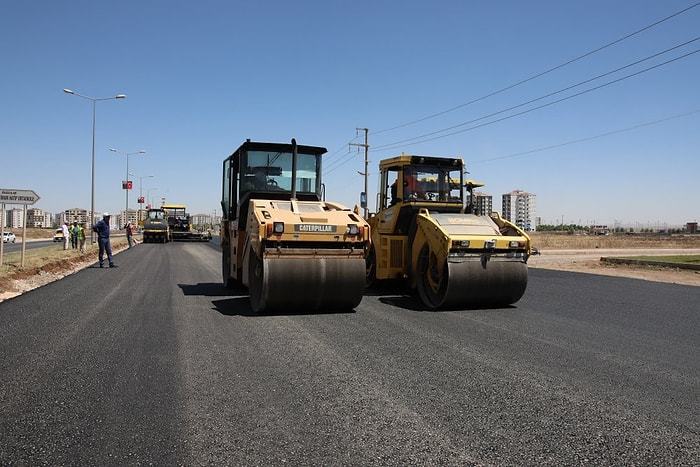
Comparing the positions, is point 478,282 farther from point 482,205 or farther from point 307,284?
point 482,205

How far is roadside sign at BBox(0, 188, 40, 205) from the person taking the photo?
15820mm

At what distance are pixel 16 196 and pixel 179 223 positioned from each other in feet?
107

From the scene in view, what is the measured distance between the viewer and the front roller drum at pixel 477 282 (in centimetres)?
915

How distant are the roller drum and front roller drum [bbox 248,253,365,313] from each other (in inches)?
59.7

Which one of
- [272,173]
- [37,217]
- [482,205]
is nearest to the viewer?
[272,173]

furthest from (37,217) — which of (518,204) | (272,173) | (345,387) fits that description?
(345,387)

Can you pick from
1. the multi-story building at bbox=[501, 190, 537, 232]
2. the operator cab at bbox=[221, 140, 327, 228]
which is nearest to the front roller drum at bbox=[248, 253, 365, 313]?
the operator cab at bbox=[221, 140, 327, 228]

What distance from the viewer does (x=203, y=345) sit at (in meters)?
6.51

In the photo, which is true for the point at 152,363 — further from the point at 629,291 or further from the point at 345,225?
the point at 629,291

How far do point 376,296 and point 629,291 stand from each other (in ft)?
21.1

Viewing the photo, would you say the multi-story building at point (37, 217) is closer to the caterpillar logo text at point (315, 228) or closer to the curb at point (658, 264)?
the curb at point (658, 264)

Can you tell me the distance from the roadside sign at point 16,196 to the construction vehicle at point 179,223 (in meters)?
31.8

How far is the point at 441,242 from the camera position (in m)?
9.38

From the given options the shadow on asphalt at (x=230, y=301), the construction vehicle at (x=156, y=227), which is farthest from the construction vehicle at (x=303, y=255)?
the construction vehicle at (x=156, y=227)
